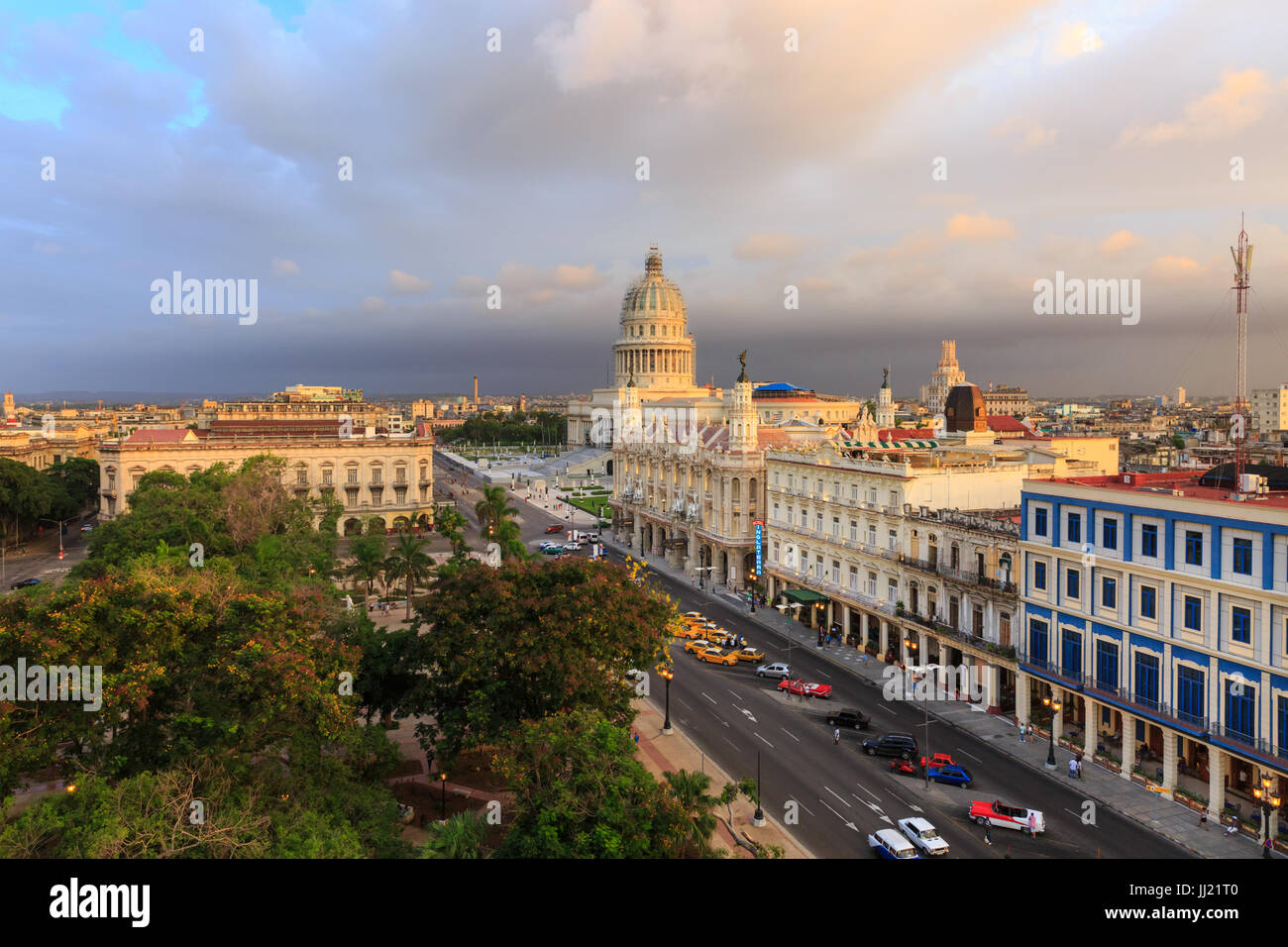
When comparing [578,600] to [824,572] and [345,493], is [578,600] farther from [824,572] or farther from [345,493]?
[345,493]

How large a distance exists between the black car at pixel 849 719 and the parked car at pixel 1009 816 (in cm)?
1030

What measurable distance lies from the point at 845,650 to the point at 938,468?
14.0m

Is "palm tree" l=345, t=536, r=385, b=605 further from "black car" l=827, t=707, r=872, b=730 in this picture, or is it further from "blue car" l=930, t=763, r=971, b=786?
"blue car" l=930, t=763, r=971, b=786

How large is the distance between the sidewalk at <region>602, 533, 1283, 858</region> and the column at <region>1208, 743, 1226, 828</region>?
1.62 feet

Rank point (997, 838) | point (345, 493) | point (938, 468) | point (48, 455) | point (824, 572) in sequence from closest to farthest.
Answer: point (997, 838) → point (938, 468) → point (824, 572) → point (345, 493) → point (48, 455)

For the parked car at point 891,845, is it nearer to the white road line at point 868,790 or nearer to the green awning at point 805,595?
the white road line at point 868,790

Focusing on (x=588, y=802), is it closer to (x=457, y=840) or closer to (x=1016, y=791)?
(x=457, y=840)

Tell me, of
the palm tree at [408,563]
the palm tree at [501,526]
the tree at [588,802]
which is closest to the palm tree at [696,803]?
the tree at [588,802]

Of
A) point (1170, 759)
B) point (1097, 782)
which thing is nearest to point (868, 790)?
point (1097, 782)

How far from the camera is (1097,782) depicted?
1471 inches

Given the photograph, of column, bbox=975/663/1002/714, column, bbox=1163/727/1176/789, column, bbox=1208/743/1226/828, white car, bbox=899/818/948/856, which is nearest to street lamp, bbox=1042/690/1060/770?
column, bbox=975/663/1002/714

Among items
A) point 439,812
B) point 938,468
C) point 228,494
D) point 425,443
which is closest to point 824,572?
point 938,468

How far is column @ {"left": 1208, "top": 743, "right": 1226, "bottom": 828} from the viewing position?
109 ft

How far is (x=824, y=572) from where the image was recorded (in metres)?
64.8
